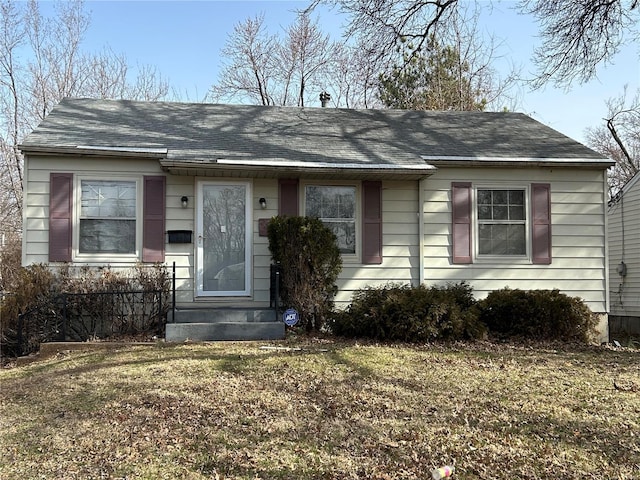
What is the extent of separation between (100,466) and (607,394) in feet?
14.8

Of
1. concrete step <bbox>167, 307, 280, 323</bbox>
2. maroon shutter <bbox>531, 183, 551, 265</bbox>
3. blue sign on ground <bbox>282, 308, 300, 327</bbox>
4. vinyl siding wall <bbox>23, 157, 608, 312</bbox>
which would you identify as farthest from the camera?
maroon shutter <bbox>531, 183, 551, 265</bbox>

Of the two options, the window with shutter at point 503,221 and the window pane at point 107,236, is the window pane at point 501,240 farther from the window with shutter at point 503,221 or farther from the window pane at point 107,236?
the window pane at point 107,236

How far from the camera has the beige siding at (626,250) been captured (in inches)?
531

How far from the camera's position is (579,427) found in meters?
3.89

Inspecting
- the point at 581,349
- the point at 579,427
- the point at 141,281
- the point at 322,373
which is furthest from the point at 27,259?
the point at 581,349

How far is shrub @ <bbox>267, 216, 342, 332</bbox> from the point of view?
7.34 m

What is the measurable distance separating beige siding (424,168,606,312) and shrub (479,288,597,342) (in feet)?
2.89

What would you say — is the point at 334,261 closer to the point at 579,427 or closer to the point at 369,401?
the point at 369,401

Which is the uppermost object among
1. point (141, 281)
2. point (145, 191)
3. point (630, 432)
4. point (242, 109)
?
point (242, 109)

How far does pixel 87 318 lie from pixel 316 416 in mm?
4825

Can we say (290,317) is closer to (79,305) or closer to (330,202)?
(330,202)

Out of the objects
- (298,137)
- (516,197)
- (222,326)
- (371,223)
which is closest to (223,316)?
(222,326)

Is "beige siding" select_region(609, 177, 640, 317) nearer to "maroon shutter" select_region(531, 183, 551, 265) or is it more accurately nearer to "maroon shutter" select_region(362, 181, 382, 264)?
"maroon shutter" select_region(531, 183, 551, 265)

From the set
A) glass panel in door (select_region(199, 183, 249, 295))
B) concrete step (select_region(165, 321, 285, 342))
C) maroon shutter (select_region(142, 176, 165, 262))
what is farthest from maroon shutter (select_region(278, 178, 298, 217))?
concrete step (select_region(165, 321, 285, 342))
